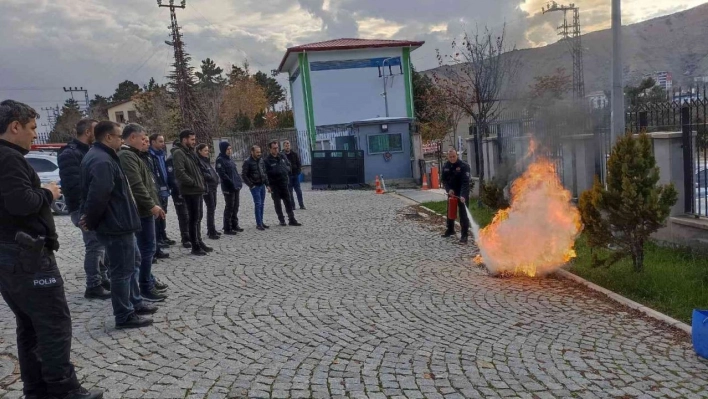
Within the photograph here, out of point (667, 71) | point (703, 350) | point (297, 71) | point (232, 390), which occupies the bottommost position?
point (703, 350)

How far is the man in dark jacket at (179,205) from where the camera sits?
360 inches

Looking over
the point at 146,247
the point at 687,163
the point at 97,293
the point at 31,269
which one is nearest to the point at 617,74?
the point at 687,163

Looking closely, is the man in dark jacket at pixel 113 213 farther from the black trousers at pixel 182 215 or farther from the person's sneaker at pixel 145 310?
the black trousers at pixel 182 215

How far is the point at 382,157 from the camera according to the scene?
22625 mm

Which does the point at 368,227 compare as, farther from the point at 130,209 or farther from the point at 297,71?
the point at 297,71

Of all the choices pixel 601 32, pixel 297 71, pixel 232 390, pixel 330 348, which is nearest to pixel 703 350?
pixel 330 348

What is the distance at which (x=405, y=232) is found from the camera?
11070 mm

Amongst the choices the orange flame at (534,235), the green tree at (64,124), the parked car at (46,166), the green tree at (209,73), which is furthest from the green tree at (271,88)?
the orange flame at (534,235)

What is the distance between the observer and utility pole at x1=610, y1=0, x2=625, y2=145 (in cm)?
835

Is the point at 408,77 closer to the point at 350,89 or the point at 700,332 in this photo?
the point at 350,89

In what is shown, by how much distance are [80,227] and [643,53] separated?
10432mm

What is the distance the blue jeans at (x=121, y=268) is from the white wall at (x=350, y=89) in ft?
83.0

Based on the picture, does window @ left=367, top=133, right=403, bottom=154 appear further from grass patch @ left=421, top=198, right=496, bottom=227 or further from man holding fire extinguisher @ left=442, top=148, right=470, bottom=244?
man holding fire extinguisher @ left=442, top=148, right=470, bottom=244

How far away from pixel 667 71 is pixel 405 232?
21.2ft
